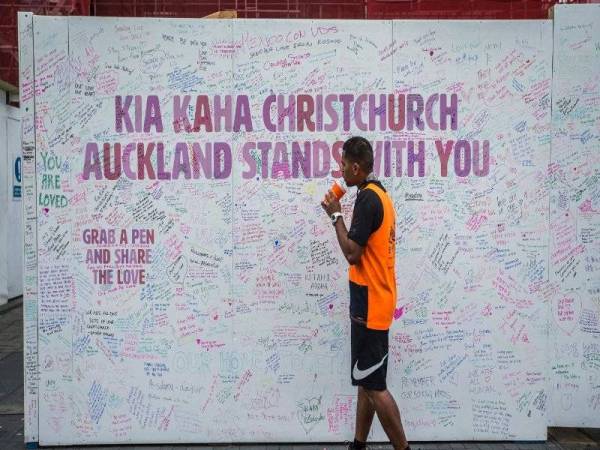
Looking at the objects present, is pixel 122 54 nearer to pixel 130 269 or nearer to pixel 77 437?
pixel 130 269

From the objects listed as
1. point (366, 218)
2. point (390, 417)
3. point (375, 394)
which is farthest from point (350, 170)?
point (390, 417)

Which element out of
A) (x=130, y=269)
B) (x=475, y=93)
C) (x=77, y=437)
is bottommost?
(x=77, y=437)

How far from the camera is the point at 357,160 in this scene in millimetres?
4254

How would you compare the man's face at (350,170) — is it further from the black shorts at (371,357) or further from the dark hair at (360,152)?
the black shorts at (371,357)

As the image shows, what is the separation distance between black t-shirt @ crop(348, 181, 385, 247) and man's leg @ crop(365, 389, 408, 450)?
3.20 ft

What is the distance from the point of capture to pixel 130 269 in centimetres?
478

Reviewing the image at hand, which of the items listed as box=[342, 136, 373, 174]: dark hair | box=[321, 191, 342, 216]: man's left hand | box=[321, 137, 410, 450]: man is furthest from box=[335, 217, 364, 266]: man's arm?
box=[342, 136, 373, 174]: dark hair

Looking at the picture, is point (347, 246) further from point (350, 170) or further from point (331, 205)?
point (350, 170)

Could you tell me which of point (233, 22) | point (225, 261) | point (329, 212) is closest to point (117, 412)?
point (225, 261)

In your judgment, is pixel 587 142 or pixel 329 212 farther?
pixel 587 142

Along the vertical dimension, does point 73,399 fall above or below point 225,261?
below

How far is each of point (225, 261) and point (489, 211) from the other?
6.31 ft

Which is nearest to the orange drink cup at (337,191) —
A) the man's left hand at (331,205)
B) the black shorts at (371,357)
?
the man's left hand at (331,205)

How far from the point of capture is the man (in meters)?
4.14
